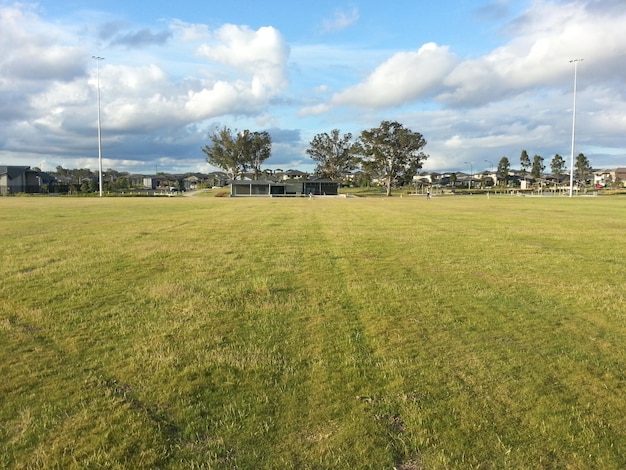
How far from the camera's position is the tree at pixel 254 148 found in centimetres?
11169

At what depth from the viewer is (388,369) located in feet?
15.5

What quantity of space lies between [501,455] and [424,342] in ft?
7.33

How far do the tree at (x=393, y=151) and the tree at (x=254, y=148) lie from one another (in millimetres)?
27886

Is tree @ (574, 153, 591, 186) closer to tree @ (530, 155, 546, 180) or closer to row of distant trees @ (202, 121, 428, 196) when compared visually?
tree @ (530, 155, 546, 180)

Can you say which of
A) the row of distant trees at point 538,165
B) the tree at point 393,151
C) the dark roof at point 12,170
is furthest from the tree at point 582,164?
the dark roof at point 12,170

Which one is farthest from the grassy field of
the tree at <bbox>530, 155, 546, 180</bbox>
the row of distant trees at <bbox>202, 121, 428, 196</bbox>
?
the tree at <bbox>530, 155, 546, 180</bbox>

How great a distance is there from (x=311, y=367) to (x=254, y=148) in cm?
11161

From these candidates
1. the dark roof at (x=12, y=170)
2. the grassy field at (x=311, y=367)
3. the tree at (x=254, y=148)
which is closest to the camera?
the grassy field at (x=311, y=367)

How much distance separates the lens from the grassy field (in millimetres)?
3393

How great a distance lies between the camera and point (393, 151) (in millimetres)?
96000

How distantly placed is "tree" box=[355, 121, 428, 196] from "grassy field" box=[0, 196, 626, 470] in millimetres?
87903

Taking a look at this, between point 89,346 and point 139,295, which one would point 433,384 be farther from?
point 139,295

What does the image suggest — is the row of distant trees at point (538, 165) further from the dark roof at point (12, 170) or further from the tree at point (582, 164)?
the dark roof at point (12, 170)

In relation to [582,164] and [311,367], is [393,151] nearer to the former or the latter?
[582,164]
